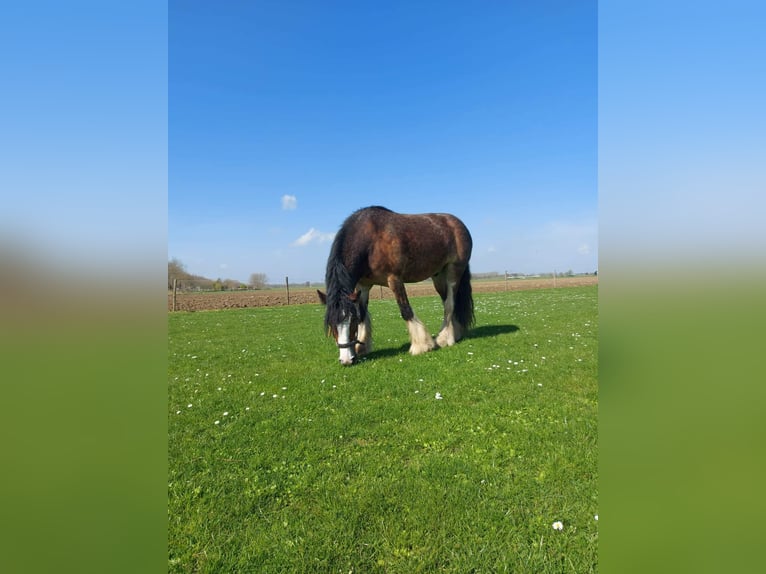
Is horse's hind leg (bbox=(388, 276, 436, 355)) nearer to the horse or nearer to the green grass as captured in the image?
the horse

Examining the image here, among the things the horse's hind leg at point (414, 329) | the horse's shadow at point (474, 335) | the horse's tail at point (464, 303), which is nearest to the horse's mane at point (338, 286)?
the horse's hind leg at point (414, 329)

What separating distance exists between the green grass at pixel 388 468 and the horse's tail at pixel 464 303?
9.05ft

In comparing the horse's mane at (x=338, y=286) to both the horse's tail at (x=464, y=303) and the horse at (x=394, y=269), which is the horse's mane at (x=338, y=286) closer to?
the horse at (x=394, y=269)

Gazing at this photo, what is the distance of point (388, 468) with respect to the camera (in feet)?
11.7

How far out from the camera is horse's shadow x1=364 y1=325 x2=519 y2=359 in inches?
343

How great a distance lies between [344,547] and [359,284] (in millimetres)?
6670

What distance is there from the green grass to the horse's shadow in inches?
49.2

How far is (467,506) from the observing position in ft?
9.61

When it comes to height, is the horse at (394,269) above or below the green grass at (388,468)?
above

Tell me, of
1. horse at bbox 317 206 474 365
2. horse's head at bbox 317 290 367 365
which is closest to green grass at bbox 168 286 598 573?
horse's head at bbox 317 290 367 365

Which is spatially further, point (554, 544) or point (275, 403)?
point (275, 403)

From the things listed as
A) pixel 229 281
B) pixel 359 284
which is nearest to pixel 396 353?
pixel 359 284

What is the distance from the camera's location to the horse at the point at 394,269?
7.61 metres
